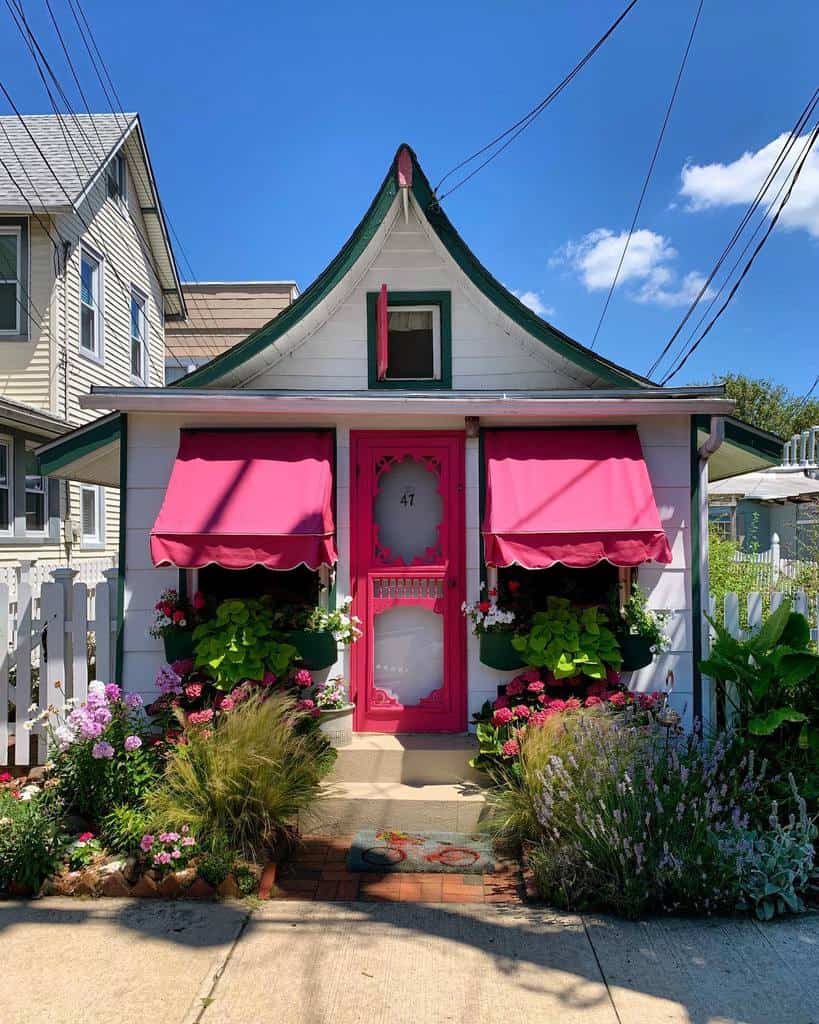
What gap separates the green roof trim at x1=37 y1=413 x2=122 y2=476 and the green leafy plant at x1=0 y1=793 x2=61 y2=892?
2998 mm

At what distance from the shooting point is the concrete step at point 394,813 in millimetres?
5055

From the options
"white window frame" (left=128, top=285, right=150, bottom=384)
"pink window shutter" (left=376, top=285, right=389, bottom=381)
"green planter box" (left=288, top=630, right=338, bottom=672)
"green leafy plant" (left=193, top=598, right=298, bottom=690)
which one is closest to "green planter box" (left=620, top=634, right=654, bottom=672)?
"green planter box" (left=288, top=630, right=338, bottom=672)

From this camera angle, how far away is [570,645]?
547cm

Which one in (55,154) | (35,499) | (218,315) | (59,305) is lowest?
(35,499)

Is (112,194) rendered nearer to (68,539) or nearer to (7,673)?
(68,539)

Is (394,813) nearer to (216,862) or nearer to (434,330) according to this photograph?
(216,862)

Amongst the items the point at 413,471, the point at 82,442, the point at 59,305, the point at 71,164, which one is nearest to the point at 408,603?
the point at 413,471

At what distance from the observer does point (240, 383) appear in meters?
6.79

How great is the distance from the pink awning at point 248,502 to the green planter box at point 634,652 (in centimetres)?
233

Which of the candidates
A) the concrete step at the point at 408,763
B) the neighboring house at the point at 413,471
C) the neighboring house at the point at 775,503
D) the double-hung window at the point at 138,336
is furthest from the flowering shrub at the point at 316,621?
the double-hung window at the point at 138,336

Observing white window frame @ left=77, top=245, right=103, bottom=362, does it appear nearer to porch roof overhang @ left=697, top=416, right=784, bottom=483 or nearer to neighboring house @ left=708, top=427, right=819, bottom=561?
porch roof overhang @ left=697, top=416, right=784, bottom=483

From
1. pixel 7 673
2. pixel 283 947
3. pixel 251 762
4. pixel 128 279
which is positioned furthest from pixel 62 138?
pixel 283 947

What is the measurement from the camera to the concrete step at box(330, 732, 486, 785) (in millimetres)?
5406

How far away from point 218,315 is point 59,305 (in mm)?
8161
